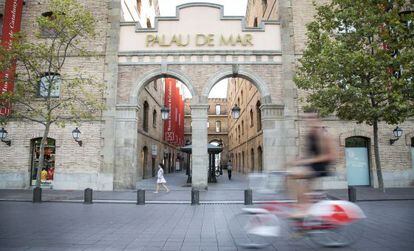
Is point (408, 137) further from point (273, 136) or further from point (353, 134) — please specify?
point (273, 136)

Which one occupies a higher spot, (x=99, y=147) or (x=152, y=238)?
(x=99, y=147)

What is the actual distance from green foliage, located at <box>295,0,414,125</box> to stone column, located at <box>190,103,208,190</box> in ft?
17.4

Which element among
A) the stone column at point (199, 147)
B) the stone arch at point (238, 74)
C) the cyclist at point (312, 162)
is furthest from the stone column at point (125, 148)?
the cyclist at point (312, 162)

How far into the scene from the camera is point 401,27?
476 inches

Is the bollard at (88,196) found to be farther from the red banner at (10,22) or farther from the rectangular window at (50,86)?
the red banner at (10,22)

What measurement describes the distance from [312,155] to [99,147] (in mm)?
12934

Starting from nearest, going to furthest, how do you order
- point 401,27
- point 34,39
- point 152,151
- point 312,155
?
point 312,155, point 401,27, point 34,39, point 152,151

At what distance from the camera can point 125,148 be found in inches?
620

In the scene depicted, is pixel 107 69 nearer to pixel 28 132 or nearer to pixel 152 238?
pixel 28 132

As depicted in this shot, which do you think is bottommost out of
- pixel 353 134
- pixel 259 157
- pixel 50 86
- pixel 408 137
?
pixel 259 157

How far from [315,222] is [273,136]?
1098 centimetres

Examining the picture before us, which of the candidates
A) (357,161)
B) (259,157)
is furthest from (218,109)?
(357,161)

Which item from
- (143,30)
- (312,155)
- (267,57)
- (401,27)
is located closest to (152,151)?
(143,30)

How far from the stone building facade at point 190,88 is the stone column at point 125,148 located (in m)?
0.05
